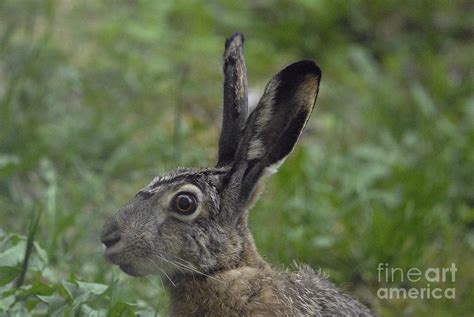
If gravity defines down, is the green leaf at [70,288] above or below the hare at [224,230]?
below

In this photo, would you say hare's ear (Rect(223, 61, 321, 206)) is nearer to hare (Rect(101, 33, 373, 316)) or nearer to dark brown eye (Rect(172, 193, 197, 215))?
hare (Rect(101, 33, 373, 316))

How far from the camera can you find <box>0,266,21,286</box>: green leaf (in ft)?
14.5

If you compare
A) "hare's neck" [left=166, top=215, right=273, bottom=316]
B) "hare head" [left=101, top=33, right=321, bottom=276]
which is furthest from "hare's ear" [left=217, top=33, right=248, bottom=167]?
"hare's neck" [left=166, top=215, right=273, bottom=316]

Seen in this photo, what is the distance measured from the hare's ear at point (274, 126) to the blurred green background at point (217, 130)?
2.29 feet

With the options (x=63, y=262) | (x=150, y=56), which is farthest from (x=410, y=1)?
(x=63, y=262)

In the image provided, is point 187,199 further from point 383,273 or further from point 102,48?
point 102,48

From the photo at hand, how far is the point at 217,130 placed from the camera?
7973 millimetres

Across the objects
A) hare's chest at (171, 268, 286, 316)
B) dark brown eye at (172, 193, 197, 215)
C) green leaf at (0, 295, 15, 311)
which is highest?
dark brown eye at (172, 193, 197, 215)

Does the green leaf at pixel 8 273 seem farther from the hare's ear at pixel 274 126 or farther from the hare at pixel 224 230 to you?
the hare's ear at pixel 274 126

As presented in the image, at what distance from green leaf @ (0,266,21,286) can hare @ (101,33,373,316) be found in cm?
38

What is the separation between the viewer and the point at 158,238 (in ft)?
14.6

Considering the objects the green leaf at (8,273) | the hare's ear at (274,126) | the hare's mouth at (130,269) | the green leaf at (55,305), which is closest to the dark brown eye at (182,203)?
the hare's ear at (274,126)

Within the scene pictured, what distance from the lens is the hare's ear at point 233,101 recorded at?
475 centimetres

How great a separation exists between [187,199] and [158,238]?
0.20 meters
